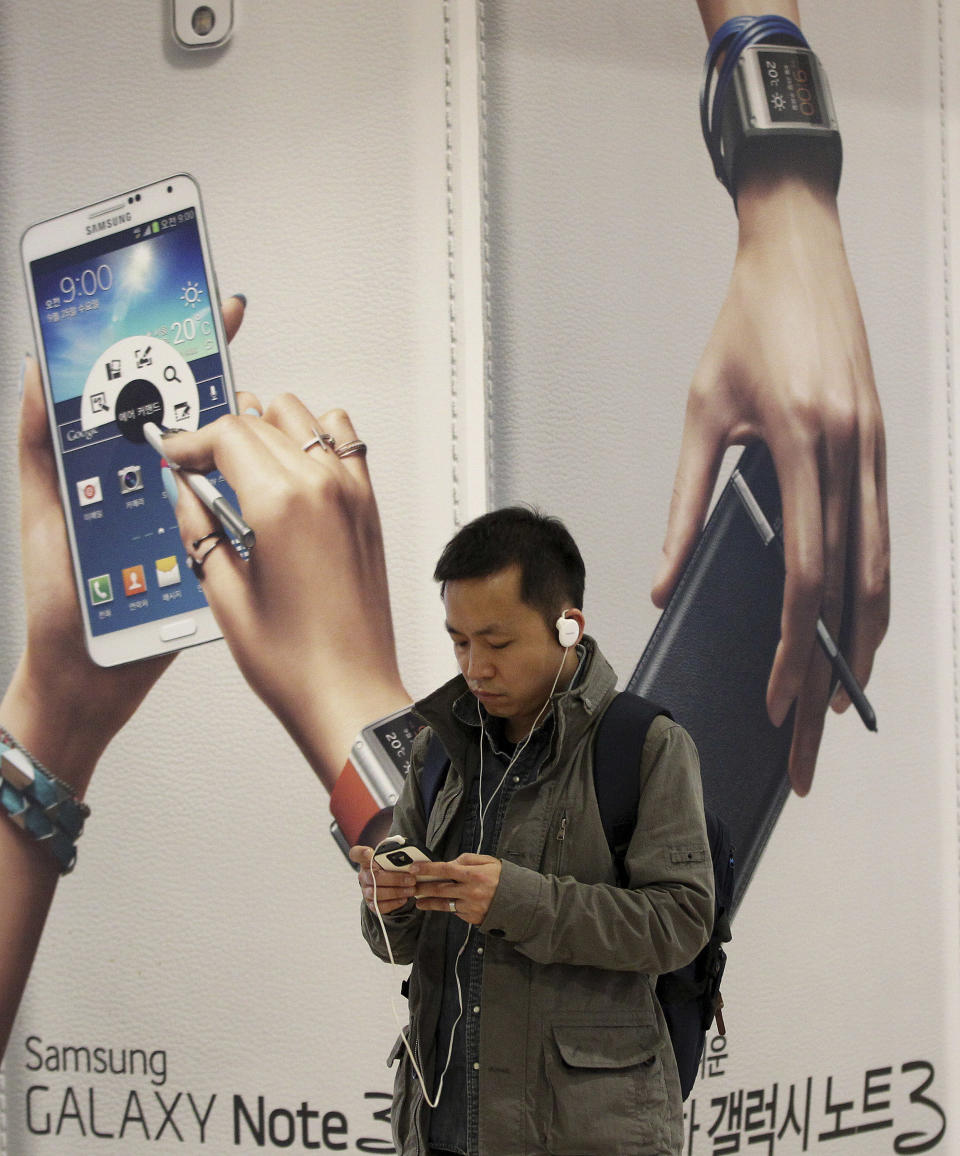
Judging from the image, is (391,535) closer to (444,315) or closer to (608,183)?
(444,315)

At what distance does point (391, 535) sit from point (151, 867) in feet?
2.40

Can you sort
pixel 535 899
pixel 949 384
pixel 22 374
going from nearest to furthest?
pixel 535 899, pixel 22 374, pixel 949 384

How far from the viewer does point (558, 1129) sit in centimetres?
118

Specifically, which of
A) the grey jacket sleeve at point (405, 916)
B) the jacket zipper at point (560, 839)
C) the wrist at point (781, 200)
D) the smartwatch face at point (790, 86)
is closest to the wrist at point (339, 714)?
the grey jacket sleeve at point (405, 916)

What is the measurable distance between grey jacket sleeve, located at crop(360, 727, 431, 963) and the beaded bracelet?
94 cm

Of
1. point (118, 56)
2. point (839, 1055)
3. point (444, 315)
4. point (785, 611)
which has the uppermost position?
point (118, 56)

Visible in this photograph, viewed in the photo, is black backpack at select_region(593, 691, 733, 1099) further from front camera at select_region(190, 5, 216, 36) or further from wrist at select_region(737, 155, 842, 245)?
front camera at select_region(190, 5, 216, 36)

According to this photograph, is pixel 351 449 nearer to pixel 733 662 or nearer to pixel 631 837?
pixel 733 662

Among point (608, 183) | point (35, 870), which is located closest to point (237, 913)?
point (35, 870)

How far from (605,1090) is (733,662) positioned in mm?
1140

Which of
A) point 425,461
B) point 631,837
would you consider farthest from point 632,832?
point 425,461

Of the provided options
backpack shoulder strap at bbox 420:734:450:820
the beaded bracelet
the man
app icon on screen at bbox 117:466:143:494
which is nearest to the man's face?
the man

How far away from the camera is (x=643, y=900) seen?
1181 mm

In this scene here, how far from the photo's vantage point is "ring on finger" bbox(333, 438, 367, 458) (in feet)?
6.79
